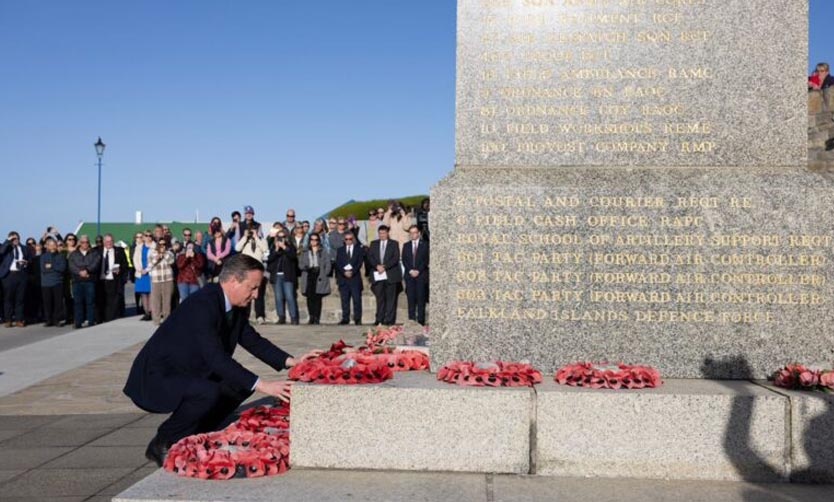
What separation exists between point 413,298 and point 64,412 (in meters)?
9.03

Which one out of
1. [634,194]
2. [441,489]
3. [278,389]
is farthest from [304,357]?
[634,194]

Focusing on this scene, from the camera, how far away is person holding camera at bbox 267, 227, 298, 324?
16.9m

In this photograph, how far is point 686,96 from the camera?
561 centimetres

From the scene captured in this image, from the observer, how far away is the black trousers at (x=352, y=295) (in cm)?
1688

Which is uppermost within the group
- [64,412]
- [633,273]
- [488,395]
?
[633,273]

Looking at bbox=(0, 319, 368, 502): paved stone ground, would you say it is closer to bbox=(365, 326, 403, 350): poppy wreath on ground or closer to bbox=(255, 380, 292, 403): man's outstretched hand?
bbox=(255, 380, 292, 403): man's outstretched hand

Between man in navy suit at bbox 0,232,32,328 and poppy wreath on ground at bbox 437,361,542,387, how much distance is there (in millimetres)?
16036

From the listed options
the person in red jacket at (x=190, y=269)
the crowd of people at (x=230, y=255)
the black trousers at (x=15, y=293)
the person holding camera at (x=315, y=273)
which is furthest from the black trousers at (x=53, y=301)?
the person holding camera at (x=315, y=273)

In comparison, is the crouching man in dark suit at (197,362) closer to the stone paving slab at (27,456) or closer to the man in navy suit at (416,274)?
the stone paving slab at (27,456)

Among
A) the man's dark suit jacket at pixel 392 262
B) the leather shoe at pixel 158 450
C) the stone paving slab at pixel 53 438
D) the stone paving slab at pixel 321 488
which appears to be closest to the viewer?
the stone paving slab at pixel 321 488

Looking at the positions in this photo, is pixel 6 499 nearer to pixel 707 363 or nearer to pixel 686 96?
pixel 707 363

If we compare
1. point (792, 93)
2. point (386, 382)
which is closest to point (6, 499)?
point (386, 382)

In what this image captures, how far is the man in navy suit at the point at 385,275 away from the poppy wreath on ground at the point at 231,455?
11.4 metres

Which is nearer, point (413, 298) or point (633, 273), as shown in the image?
point (633, 273)
